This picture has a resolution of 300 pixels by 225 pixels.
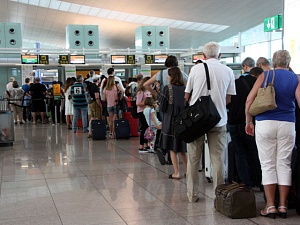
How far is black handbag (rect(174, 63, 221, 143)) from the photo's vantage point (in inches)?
185

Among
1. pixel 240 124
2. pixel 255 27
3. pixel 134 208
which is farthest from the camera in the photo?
pixel 255 27

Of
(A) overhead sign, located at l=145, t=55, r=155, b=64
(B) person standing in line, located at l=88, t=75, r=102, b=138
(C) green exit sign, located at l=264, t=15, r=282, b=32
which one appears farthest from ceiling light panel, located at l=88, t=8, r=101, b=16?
(B) person standing in line, located at l=88, t=75, r=102, b=138

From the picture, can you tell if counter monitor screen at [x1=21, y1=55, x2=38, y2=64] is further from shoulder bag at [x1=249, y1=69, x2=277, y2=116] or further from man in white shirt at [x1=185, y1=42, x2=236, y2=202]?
shoulder bag at [x1=249, y1=69, x2=277, y2=116]

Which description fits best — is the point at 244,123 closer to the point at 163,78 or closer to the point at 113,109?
the point at 163,78

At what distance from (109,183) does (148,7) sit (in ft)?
72.1

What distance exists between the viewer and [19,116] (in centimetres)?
1820

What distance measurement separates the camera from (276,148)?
439 cm

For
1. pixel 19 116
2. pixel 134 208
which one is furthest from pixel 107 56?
pixel 134 208

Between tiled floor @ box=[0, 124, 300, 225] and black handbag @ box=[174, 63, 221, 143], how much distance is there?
81 centimetres

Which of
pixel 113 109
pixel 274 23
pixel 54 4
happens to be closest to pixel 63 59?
pixel 113 109

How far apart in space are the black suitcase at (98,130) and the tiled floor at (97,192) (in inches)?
74.9

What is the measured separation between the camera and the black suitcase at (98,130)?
37.3 feet

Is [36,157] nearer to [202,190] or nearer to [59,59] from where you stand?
[202,190]

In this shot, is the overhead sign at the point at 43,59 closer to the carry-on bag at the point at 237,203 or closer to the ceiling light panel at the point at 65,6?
the ceiling light panel at the point at 65,6
